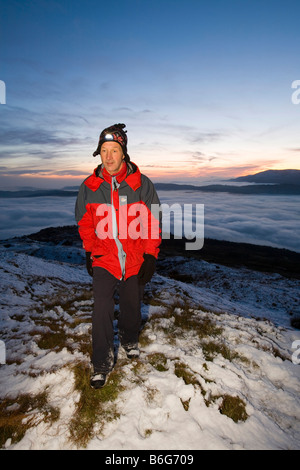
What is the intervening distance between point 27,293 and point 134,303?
6.34 m

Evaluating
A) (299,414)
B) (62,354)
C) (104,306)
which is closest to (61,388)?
(62,354)

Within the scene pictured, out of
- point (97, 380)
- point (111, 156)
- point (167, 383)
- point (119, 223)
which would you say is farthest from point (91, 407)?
point (111, 156)

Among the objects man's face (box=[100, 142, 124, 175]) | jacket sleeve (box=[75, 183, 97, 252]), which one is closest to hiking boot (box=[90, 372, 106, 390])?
jacket sleeve (box=[75, 183, 97, 252])

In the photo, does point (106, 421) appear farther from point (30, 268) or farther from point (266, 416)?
point (30, 268)

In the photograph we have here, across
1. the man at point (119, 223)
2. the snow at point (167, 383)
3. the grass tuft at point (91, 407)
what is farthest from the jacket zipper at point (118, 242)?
the snow at point (167, 383)

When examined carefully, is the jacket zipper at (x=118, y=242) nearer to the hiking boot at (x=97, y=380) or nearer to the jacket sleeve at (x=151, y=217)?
the jacket sleeve at (x=151, y=217)

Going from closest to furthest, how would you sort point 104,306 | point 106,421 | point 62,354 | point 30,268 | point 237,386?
point 106,421, point 104,306, point 237,386, point 62,354, point 30,268

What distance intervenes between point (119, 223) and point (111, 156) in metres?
1.11

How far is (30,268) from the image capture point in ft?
41.9

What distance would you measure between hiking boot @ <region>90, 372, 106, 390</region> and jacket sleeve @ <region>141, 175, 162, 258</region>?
2.05 metres

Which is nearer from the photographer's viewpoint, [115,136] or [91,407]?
[91,407]

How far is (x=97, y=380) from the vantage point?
3420 millimetres

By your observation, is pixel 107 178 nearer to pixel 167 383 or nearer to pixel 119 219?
pixel 119 219

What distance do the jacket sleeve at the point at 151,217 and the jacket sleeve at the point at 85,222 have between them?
0.96 m
